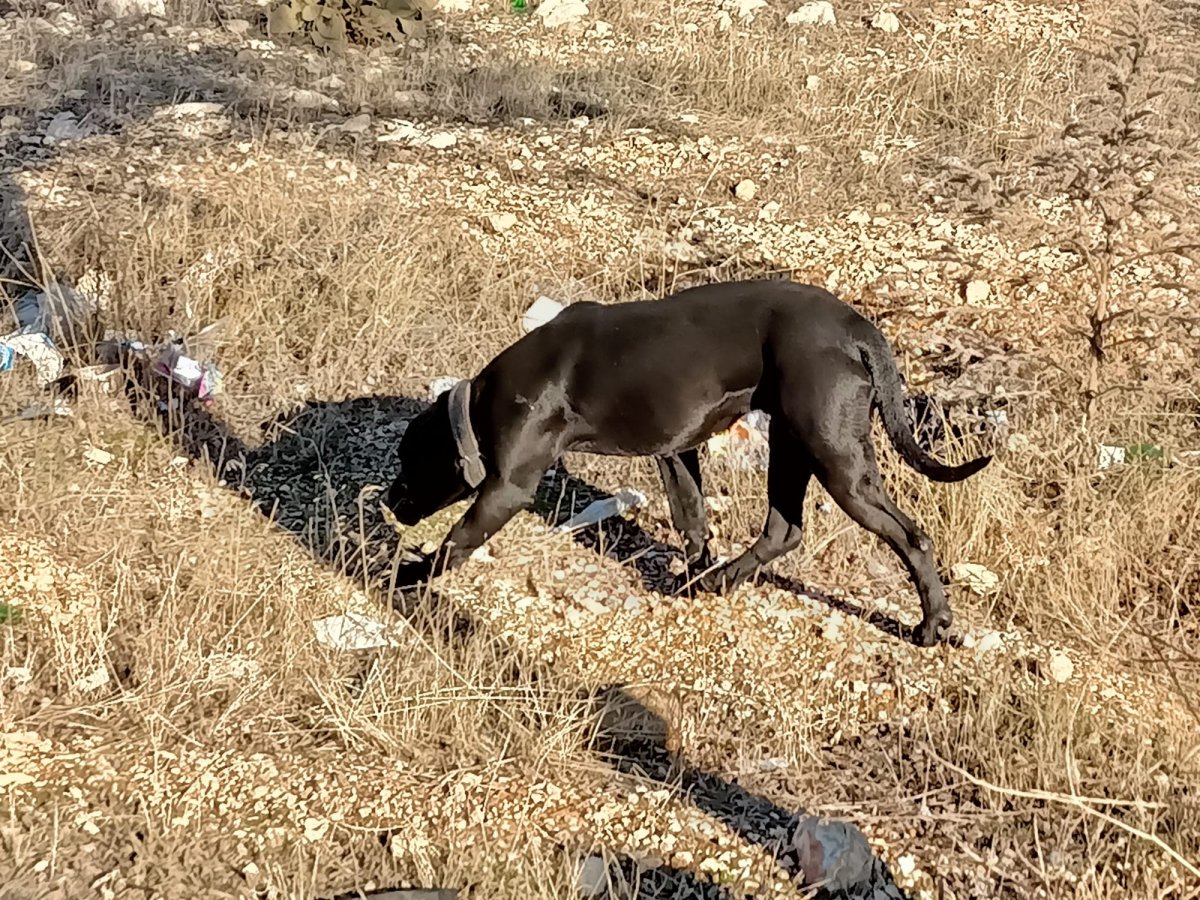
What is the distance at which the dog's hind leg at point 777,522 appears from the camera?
12.8 ft

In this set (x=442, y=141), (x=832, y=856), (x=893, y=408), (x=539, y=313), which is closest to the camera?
(x=832, y=856)

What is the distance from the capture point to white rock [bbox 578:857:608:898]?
9.33 ft

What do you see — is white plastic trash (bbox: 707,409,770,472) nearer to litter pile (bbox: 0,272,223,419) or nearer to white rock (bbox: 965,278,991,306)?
white rock (bbox: 965,278,991,306)

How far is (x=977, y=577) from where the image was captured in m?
3.95

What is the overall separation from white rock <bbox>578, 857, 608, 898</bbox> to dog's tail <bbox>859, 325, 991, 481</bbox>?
1487mm

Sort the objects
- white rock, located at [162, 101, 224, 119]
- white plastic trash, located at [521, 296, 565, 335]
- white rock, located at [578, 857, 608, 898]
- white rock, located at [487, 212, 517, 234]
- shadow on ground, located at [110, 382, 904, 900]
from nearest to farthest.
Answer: white rock, located at [578, 857, 608, 898]
shadow on ground, located at [110, 382, 904, 900]
white plastic trash, located at [521, 296, 565, 335]
white rock, located at [487, 212, 517, 234]
white rock, located at [162, 101, 224, 119]

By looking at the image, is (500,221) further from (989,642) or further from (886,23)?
(886,23)

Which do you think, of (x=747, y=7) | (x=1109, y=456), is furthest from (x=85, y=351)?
(x=747, y=7)

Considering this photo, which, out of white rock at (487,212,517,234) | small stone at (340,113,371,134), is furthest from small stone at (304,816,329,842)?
small stone at (340,113,371,134)

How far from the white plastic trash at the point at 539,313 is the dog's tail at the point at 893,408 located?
1783 millimetres

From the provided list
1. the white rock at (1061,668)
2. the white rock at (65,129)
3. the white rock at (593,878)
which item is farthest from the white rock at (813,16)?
the white rock at (593,878)

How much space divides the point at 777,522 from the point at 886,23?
4.85 meters

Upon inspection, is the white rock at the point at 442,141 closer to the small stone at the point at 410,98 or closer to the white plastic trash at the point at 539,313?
the small stone at the point at 410,98

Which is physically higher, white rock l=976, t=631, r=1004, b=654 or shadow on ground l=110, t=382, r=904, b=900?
white rock l=976, t=631, r=1004, b=654
